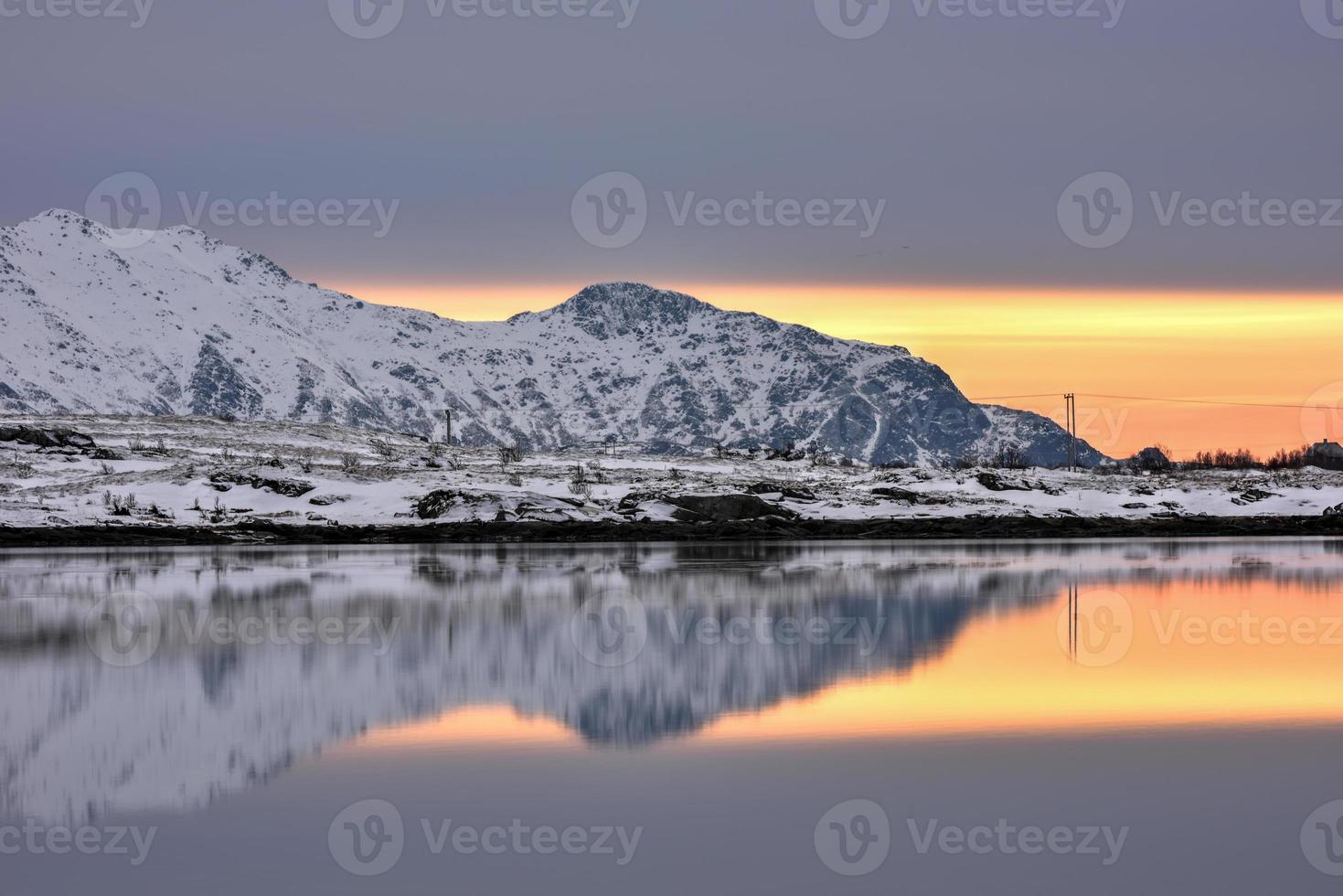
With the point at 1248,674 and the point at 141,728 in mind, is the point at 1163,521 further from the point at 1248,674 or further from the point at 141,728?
the point at 141,728

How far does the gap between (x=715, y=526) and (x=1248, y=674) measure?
5351 cm

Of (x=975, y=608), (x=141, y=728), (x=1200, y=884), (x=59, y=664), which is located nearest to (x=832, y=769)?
(x=1200, y=884)

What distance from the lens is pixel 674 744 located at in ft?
63.0

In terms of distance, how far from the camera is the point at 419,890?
13.3 metres
